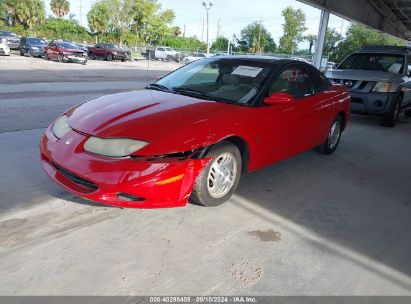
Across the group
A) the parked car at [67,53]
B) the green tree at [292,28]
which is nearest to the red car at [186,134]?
the parked car at [67,53]

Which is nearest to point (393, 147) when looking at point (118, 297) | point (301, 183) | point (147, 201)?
point (301, 183)

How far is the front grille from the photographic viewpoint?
115 inches

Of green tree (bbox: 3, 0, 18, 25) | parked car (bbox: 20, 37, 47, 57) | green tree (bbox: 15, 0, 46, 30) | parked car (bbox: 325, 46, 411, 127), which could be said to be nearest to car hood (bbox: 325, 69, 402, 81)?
parked car (bbox: 325, 46, 411, 127)

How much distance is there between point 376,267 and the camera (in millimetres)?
2809

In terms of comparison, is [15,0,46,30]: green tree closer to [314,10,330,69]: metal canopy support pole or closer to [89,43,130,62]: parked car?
[89,43,130,62]: parked car

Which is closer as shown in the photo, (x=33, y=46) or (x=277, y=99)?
(x=277, y=99)

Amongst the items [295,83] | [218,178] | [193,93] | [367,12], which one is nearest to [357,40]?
[367,12]

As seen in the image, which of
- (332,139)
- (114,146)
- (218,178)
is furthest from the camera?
(332,139)

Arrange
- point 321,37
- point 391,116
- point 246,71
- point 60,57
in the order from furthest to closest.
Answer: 1. point 60,57
2. point 321,37
3. point 391,116
4. point 246,71

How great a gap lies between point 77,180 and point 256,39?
78.9 meters

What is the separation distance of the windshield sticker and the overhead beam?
10771 mm

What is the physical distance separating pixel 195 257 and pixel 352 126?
682 centimetres

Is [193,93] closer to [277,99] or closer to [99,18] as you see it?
[277,99]

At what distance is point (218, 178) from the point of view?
11.5ft
